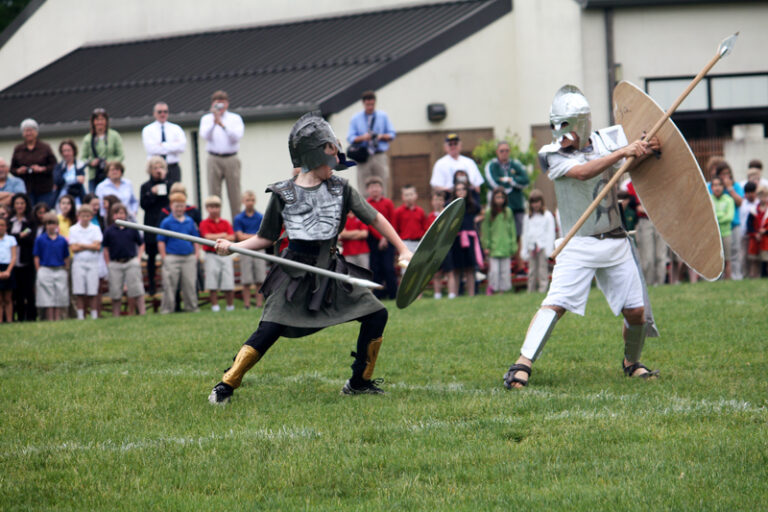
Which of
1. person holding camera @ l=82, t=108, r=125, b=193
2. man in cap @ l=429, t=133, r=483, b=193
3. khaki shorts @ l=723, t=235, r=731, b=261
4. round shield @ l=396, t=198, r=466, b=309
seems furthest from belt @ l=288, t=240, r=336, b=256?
khaki shorts @ l=723, t=235, r=731, b=261

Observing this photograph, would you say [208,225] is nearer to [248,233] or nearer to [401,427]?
[248,233]

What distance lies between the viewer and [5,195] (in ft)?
48.0

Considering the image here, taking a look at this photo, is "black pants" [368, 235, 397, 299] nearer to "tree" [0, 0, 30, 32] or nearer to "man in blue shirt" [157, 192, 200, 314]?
"man in blue shirt" [157, 192, 200, 314]

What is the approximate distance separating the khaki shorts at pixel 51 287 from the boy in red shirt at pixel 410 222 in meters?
4.43

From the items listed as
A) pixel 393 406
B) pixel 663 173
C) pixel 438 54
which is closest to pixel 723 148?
pixel 438 54

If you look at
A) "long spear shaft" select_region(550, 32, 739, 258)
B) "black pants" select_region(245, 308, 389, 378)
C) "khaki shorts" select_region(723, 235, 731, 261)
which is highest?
"long spear shaft" select_region(550, 32, 739, 258)

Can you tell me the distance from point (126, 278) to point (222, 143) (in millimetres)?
2670

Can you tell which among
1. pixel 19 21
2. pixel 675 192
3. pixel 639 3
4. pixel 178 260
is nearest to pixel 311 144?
pixel 675 192

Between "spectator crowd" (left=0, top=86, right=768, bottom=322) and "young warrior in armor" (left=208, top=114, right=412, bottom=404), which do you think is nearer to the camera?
"young warrior in armor" (left=208, top=114, right=412, bottom=404)

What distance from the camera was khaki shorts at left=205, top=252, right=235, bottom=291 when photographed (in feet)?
49.0

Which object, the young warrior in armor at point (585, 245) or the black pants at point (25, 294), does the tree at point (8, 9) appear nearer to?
the black pants at point (25, 294)

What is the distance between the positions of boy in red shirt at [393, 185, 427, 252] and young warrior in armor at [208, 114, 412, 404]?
325 inches

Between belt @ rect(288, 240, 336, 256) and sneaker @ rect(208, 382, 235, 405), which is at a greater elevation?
belt @ rect(288, 240, 336, 256)

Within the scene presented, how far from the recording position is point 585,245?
7461 mm
